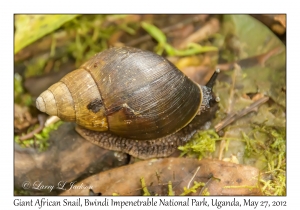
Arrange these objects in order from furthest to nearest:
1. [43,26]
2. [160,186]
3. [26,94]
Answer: [26,94], [43,26], [160,186]

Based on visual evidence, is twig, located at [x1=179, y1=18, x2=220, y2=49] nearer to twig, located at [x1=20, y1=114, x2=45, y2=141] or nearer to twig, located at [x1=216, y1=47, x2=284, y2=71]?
twig, located at [x1=216, y1=47, x2=284, y2=71]

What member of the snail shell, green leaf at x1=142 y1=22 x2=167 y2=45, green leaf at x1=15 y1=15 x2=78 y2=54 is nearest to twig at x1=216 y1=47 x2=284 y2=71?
green leaf at x1=142 y1=22 x2=167 y2=45

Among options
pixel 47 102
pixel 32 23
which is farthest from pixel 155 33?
pixel 47 102

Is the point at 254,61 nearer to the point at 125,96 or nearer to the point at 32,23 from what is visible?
the point at 125,96

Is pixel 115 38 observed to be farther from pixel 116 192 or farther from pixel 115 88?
pixel 116 192

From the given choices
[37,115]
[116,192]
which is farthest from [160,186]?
[37,115]
